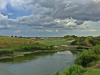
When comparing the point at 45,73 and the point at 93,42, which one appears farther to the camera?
the point at 93,42

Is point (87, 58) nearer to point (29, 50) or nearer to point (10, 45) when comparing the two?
point (29, 50)

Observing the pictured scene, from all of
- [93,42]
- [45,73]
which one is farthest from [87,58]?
[93,42]

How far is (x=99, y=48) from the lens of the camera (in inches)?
1425

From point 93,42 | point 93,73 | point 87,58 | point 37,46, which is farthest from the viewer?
point 93,42

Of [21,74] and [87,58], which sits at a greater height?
[87,58]

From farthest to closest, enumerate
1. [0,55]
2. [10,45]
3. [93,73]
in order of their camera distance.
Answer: [10,45], [0,55], [93,73]

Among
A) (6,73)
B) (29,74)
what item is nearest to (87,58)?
(29,74)

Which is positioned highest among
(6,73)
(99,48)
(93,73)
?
(99,48)

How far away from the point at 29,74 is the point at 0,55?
29.8m

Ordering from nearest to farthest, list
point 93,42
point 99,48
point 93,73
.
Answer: point 93,73 < point 99,48 < point 93,42

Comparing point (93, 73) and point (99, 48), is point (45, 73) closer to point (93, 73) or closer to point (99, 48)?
point (93, 73)

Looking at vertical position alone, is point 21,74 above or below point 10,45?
below

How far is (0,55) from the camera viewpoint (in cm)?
4838

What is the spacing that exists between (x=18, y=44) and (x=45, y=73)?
1862 inches
